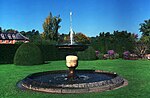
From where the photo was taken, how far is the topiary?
18.8 m

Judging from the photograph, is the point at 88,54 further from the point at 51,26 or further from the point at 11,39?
the point at 11,39

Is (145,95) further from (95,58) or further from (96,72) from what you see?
(95,58)

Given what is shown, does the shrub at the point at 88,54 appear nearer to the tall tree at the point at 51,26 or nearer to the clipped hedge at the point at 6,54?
the clipped hedge at the point at 6,54

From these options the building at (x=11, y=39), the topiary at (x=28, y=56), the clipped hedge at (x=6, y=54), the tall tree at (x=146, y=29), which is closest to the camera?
the topiary at (x=28, y=56)

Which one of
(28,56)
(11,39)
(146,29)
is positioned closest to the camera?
(28,56)

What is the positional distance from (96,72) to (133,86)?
3641mm

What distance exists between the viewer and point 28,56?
18.8 m

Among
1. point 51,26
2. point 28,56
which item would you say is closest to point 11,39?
point 51,26

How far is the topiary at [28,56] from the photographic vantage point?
18781mm

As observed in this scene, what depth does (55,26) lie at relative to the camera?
143 ft

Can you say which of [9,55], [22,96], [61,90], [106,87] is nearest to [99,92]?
[106,87]

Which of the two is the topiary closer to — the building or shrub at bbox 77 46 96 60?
shrub at bbox 77 46 96 60

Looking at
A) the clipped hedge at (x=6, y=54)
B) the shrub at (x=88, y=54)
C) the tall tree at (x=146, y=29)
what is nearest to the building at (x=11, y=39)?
the tall tree at (x=146, y=29)

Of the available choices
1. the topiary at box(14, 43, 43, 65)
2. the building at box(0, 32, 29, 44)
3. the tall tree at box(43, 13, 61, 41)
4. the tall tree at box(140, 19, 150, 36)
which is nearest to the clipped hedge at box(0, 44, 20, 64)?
the topiary at box(14, 43, 43, 65)
